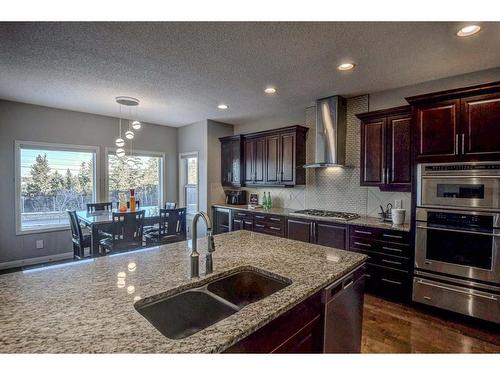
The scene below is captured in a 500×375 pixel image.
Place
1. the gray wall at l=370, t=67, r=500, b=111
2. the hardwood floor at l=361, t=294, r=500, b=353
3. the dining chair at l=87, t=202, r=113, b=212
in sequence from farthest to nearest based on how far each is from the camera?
the dining chair at l=87, t=202, r=113, b=212
the gray wall at l=370, t=67, r=500, b=111
the hardwood floor at l=361, t=294, r=500, b=353

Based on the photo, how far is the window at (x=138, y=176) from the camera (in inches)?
203

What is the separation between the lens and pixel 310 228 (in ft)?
12.0

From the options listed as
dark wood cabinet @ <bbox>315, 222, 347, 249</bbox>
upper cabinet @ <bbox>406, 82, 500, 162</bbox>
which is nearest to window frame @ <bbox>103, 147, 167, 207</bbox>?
dark wood cabinet @ <bbox>315, 222, 347, 249</bbox>

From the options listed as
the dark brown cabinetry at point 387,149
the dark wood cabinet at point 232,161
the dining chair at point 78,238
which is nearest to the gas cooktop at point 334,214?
the dark brown cabinetry at point 387,149

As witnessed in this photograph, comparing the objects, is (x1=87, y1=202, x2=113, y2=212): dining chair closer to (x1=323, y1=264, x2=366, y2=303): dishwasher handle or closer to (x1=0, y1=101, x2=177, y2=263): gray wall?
(x1=0, y1=101, x2=177, y2=263): gray wall

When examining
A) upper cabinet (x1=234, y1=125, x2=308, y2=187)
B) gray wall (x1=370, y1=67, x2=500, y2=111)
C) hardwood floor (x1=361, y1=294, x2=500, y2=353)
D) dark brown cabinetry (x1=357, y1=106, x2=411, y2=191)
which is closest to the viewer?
hardwood floor (x1=361, y1=294, x2=500, y2=353)

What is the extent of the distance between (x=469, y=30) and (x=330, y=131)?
1.87m

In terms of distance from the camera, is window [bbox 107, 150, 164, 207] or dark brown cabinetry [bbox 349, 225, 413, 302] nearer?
dark brown cabinetry [bbox 349, 225, 413, 302]

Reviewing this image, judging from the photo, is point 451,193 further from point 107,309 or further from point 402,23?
point 107,309

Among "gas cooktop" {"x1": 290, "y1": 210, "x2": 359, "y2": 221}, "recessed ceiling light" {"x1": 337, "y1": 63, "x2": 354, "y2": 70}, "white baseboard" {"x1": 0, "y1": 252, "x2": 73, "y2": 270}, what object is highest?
"recessed ceiling light" {"x1": 337, "y1": 63, "x2": 354, "y2": 70}

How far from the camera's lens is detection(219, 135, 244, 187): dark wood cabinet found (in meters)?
5.12

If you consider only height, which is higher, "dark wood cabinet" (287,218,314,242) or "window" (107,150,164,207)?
"window" (107,150,164,207)

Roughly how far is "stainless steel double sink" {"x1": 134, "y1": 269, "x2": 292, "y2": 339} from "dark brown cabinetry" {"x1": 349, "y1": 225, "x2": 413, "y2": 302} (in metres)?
2.09

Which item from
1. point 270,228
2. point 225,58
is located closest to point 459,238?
point 270,228
